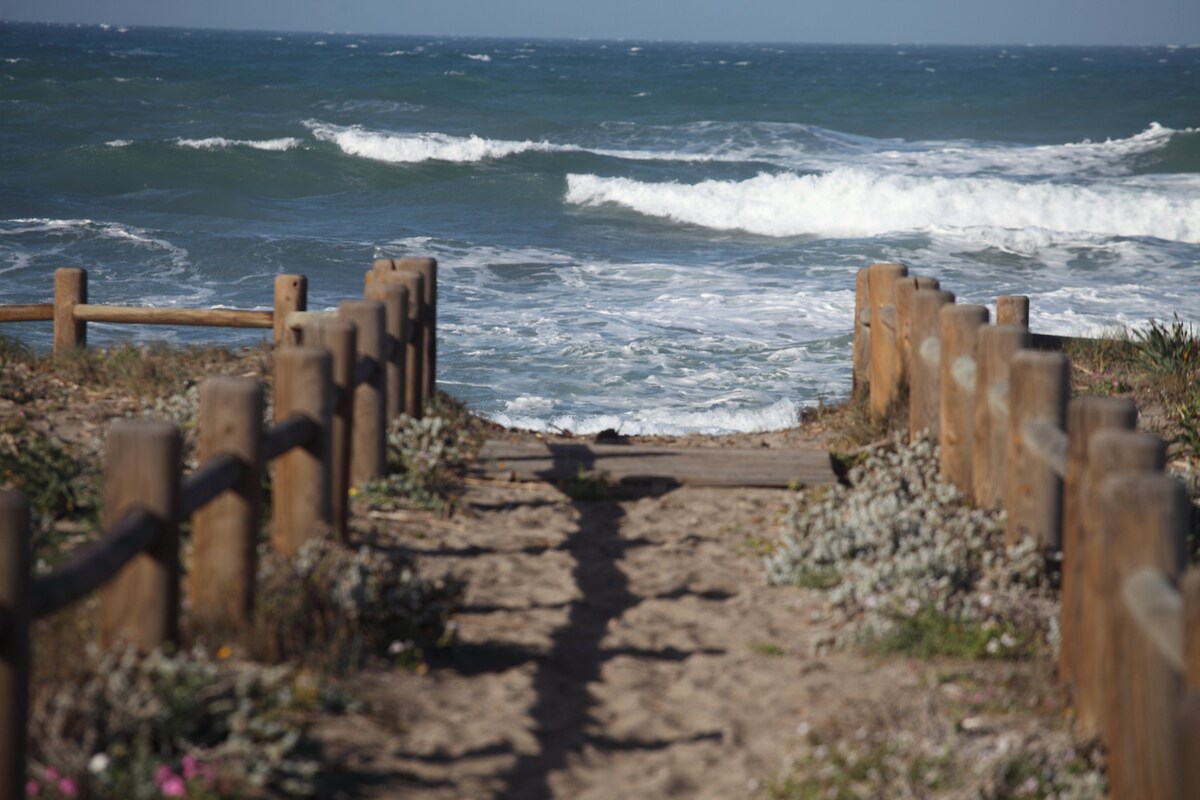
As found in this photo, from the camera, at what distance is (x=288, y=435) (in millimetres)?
4340

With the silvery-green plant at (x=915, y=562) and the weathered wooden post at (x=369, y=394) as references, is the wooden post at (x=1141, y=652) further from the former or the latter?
the weathered wooden post at (x=369, y=394)

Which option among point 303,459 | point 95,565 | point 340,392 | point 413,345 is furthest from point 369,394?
point 95,565

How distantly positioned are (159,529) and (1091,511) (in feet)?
8.23

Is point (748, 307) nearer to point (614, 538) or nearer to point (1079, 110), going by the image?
point (614, 538)

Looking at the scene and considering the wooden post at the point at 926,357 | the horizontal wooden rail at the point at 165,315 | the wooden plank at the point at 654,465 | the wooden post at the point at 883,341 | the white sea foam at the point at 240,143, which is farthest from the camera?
the white sea foam at the point at 240,143

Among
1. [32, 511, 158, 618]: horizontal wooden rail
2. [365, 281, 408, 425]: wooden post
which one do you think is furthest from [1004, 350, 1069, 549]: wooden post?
[32, 511, 158, 618]: horizontal wooden rail

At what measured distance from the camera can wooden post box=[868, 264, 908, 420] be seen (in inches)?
298

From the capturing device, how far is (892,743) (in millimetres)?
3580

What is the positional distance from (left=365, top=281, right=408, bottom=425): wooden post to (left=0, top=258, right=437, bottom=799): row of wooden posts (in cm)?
34

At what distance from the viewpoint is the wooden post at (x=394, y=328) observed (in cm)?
631

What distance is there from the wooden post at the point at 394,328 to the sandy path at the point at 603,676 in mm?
877

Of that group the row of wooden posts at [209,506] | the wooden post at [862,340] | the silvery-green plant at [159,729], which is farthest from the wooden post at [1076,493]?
the wooden post at [862,340]

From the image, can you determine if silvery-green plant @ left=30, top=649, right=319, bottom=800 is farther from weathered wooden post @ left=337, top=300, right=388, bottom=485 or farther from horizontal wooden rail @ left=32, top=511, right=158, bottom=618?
weathered wooden post @ left=337, top=300, right=388, bottom=485

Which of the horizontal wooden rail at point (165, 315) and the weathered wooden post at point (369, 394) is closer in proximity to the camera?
the weathered wooden post at point (369, 394)
